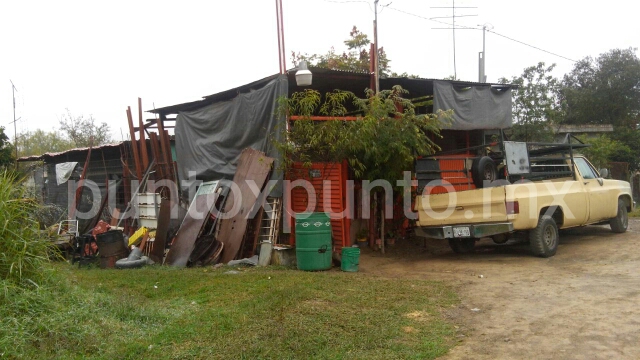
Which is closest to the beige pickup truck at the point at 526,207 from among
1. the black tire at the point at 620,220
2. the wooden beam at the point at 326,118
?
the black tire at the point at 620,220

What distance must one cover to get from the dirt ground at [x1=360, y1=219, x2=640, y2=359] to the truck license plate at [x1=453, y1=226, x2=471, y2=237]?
530 mm

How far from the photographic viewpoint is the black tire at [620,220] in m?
11.6

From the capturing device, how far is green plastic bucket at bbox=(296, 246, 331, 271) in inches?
352

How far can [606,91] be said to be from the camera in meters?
26.0

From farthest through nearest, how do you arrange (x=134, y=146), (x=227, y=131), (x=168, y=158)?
1. (x=134, y=146)
2. (x=168, y=158)
3. (x=227, y=131)

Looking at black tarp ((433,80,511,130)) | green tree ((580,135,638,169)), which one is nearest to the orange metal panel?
black tarp ((433,80,511,130))

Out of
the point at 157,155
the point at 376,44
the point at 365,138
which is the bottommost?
the point at 365,138

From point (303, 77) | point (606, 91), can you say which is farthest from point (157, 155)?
point (606, 91)

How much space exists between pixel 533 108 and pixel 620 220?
971 centimetres

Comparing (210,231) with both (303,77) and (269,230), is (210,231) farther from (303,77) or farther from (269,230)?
(303,77)

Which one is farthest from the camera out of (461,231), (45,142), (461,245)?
(45,142)

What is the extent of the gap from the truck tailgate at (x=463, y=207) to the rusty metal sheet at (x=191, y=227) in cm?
422

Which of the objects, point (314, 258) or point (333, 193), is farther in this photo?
point (333, 193)

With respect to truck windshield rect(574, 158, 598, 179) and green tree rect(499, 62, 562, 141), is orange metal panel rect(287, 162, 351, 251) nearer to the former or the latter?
truck windshield rect(574, 158, 598, 179)
